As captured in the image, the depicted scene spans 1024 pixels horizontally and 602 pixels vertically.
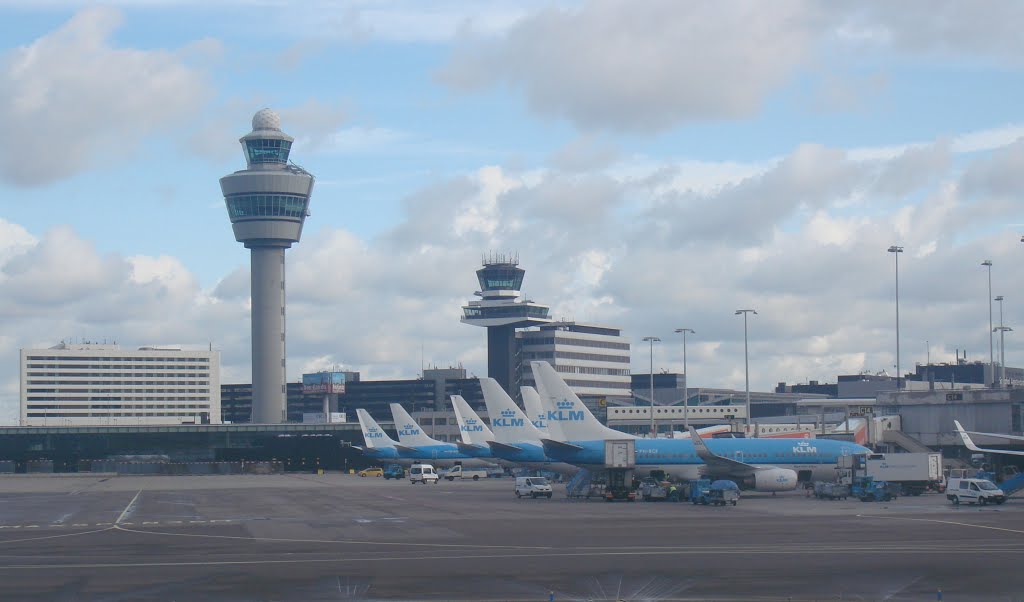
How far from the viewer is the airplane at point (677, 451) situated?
7612 cm

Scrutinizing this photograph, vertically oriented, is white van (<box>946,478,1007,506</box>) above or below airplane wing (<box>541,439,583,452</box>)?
below

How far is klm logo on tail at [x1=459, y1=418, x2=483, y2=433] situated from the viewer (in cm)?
11388

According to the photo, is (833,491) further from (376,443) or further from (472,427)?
(376,443)

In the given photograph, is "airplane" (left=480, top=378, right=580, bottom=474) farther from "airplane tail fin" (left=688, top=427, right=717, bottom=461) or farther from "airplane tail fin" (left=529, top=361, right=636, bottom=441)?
"airplane tail fin" (left=688, top=427, right=717, bottom=461)

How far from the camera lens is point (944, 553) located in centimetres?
3978

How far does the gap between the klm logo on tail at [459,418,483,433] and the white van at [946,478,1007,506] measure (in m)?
54.1

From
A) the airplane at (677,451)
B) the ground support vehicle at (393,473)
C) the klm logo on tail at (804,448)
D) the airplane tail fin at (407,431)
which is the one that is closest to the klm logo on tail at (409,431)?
the airplane tail fin at (407,431)

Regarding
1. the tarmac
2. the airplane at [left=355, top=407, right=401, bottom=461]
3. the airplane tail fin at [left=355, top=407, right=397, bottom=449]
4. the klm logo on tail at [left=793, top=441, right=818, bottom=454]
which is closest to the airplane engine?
the klm logo on tail at [left=793, top=441, right=818, bottom=454]

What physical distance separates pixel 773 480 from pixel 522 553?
3989cm

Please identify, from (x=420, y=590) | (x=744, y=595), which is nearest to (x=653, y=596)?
(x=744, y=595)

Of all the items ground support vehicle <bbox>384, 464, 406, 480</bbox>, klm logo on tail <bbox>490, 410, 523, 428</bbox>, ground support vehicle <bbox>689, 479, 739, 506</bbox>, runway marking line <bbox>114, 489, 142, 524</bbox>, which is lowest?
ground support vehicle <bbox>384, 464, 406, 480</bbox>

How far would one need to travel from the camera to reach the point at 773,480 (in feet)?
253

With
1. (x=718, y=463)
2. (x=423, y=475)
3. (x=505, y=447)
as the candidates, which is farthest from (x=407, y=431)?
(x=718, y=463)

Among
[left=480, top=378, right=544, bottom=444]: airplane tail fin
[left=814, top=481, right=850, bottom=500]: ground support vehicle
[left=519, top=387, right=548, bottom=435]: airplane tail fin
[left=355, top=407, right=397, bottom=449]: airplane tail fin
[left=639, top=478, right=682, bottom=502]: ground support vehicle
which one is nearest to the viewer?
[left=639, top=478, right=682, bottom=502]: ground support vehicle
